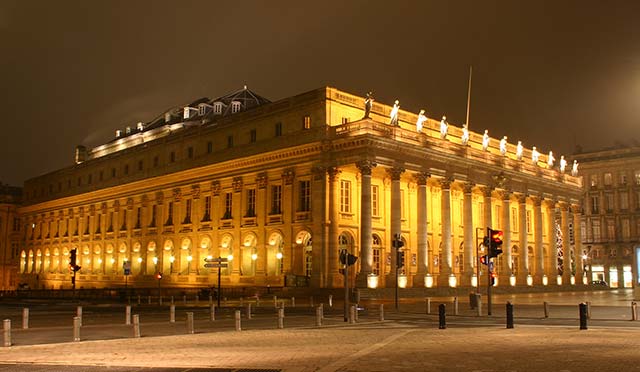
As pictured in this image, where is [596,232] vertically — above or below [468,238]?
above

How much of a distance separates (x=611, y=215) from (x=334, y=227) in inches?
2282

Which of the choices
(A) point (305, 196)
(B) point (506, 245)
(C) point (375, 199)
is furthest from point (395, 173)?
(B) point (506, 245)

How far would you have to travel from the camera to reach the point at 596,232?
3765 inches

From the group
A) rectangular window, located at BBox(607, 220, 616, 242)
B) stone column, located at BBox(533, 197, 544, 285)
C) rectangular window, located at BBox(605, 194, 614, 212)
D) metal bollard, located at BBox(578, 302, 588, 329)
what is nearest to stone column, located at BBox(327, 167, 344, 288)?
stone column, located at BBox(533, 197, 544, 285)

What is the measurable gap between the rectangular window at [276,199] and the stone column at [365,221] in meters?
9.16

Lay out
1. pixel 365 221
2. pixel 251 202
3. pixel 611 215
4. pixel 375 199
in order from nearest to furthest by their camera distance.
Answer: pixel 365 221
pixel 375 199
pixel 251 202
pixel 611 215

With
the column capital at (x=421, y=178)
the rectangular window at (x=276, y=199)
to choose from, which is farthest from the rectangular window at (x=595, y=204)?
the rectangular window at (x=276, y=199)

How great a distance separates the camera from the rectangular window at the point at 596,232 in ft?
312

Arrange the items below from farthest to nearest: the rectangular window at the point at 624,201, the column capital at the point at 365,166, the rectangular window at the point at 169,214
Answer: the rectangular window at the point at 624,201, the rectangular window at the point at 169,214, the column capital at the point at 365,166

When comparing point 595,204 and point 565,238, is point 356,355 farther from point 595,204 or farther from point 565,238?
point 595,204

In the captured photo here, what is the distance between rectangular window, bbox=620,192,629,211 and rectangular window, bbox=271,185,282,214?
57.7 m

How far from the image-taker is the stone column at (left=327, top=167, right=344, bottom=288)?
5062 cm

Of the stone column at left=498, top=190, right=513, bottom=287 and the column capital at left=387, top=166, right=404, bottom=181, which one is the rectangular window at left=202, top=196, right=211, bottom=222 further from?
the stone column at left=498, top=190, right=513, bottom=287

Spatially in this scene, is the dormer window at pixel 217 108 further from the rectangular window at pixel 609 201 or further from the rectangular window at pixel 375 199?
the rectangular window at pixel 609 201
